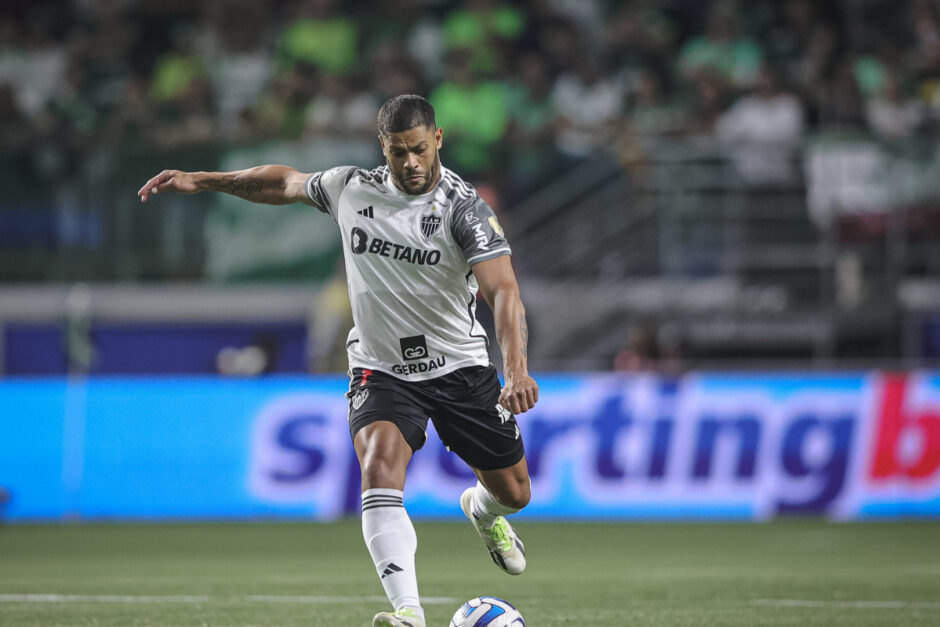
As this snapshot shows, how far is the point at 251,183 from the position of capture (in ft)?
24.7

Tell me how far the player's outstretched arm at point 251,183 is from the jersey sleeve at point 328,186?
9 centimetres

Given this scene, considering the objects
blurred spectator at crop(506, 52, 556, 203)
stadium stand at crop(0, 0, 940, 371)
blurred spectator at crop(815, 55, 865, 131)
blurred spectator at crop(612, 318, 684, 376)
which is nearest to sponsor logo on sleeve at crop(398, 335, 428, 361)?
blurred spectator at crop(612, 318, 684, 376)

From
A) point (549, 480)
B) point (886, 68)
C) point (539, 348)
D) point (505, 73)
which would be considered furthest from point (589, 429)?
point (886, 68)

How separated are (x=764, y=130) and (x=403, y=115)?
11.2 m

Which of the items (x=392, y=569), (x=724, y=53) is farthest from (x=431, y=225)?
(x=724, y=53)

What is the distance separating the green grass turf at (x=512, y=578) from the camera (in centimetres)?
796

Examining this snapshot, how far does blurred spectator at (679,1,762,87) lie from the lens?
17.9 meters

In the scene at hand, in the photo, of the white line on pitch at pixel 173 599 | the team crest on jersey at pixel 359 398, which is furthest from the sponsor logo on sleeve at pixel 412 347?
the white line on pitch at pixel 173 599

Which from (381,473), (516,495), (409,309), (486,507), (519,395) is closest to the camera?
(519,395)

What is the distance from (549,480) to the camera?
47.6ft

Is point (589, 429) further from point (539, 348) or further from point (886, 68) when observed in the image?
point (886, 68)

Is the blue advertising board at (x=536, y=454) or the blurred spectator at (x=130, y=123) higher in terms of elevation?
the blurred spectator at (x=130, y=123)

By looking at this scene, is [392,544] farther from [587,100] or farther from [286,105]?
[587,100]

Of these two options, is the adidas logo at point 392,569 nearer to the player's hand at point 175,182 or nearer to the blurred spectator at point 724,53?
the player's hand at point 175,182
